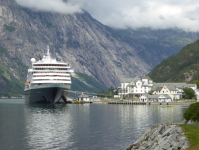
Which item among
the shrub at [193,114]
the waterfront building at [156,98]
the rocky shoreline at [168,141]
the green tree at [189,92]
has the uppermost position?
the green tree at [189,92]

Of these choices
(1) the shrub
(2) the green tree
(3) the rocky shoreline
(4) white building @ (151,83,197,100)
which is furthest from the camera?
(4) white building @ (151,83,197,100)

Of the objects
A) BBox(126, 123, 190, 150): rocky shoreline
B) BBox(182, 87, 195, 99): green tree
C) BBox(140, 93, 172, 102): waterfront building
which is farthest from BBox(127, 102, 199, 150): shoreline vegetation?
BBox(182, 87, 195, 99): green tree

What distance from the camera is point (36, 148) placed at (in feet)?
143

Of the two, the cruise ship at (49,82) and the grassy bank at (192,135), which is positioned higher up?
the cruise ship at (49,82)

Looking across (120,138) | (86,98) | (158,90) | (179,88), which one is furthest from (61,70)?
(120,138)

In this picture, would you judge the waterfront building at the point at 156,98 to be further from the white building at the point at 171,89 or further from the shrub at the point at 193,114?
the shrub at the point at 193,114

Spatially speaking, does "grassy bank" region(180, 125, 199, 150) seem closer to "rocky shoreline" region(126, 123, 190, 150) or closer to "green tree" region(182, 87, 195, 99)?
"rocky shoreline" region(126, 123, 190, 150)

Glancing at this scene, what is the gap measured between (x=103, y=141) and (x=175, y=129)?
16.4 metres

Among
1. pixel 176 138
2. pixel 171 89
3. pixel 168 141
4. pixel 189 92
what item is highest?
pixel 171 89

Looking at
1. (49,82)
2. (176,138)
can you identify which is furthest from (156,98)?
(176,138)

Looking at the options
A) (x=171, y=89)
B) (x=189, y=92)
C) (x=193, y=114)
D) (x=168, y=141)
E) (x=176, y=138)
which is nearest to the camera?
(x=168, y=141)

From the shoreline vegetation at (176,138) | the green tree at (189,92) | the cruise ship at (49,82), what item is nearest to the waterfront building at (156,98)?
the green tree at (189,92)

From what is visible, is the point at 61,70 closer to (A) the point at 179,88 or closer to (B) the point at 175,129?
(A) the point at 179,88

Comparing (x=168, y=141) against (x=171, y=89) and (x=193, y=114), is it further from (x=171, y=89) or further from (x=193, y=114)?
(x=171, y=89)
